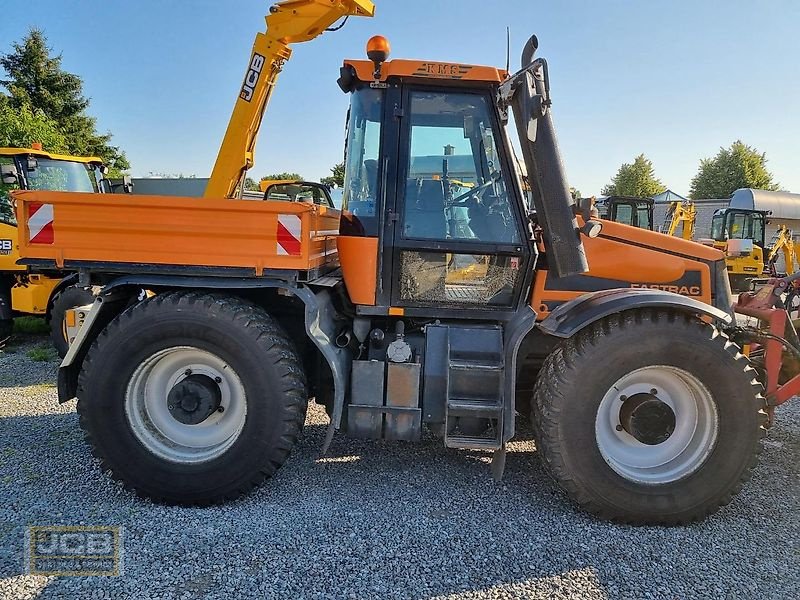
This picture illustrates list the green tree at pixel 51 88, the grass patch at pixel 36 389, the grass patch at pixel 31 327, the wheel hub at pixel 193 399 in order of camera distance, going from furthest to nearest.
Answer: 1. the green tree at pixel 51 88
2. the grass patch at pixel 31 327
3. the grass patch at pixel 36 389
4. the wheel hub at pixel 193 399

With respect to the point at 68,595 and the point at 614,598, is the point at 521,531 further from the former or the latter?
the point at 68,595

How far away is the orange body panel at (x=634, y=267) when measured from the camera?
381cm

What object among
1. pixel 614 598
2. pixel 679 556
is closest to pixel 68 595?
pixel 614 598

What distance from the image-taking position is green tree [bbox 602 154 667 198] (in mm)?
48325

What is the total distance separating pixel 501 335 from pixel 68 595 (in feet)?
8.91

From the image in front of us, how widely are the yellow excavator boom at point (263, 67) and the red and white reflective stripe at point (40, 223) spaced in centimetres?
212

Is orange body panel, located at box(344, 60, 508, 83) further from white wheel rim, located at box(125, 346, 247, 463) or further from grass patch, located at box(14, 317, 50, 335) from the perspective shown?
grass patch, located at box(14, 317, 50, 335)

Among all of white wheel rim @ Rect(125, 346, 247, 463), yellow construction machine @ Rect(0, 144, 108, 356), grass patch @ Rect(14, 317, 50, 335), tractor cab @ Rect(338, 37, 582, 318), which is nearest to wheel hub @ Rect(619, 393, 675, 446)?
tractor cab @ Rect(338, 37, 582, 318)

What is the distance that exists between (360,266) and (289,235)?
520mm

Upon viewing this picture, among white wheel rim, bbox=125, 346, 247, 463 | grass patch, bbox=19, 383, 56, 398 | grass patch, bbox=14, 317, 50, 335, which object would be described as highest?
white wheel rim, bbox=125, 346, 247, 463

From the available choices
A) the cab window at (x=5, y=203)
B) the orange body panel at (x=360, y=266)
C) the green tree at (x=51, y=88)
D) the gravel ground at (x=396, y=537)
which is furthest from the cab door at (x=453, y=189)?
the green tree at (x=51, y=88)

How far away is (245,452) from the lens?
3.35 meters

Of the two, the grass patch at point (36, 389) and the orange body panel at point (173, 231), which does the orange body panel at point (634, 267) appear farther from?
the grass patch at point (36, 389)

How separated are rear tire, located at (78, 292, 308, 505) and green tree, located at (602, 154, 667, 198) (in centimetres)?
4999
